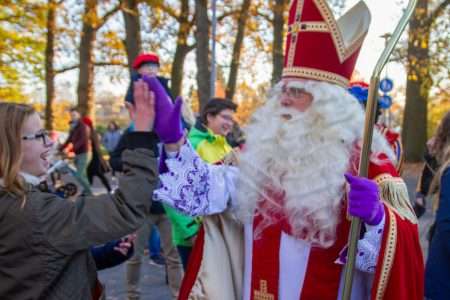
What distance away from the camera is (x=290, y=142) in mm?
2203

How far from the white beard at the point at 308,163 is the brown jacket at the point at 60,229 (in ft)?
1.69

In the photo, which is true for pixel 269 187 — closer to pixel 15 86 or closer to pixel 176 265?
pixel 176 265

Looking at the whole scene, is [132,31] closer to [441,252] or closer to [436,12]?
[436,12]

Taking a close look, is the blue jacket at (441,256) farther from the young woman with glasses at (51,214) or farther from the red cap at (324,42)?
the young woman with glasses at (51,214)

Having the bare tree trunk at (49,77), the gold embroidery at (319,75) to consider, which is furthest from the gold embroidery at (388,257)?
the bare tree trunk at (49,77)

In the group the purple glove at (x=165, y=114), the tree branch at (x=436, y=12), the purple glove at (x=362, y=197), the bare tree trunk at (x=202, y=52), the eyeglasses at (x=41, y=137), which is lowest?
the purple glove at (x=362, y=197)

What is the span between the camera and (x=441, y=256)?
2.61m

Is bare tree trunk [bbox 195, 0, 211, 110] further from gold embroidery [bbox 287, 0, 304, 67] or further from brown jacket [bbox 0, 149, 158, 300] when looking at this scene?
brown jacket [bbox 0, 149, 158, 300]

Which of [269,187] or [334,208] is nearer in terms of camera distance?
[334,208]

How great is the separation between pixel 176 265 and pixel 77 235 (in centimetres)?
253

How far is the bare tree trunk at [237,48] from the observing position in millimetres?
14031

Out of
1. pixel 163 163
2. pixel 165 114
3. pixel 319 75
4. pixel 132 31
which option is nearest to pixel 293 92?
pixel 319 75

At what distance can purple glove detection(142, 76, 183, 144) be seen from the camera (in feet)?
6.51

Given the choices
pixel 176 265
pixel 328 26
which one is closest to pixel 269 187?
pixel 328 26
